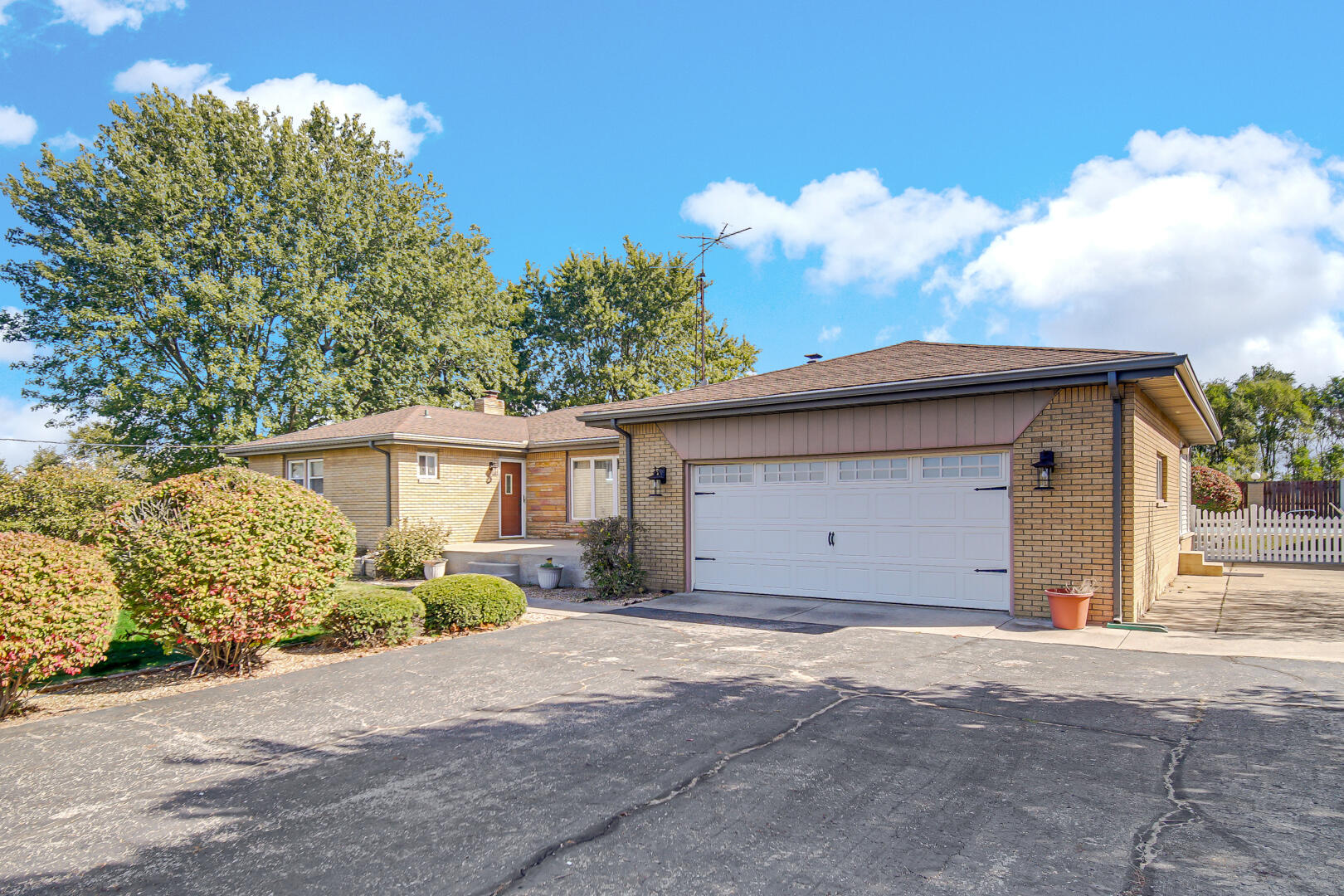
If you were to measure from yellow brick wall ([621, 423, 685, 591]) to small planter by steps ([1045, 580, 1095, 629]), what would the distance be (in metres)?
5.53

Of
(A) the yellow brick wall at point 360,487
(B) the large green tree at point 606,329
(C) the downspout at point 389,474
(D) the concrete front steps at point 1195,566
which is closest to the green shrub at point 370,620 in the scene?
(A) the yellow brick wall at point 360,487

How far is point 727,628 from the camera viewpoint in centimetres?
904

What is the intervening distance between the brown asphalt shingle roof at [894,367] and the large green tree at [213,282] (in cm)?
1807

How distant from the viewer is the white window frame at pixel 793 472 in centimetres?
1081

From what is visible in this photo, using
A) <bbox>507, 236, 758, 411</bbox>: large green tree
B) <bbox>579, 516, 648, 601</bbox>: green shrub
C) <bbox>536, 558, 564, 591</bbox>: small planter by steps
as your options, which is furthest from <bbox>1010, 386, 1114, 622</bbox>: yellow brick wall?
<bbox>507, 236, 758, 411</bbox>: large green tree

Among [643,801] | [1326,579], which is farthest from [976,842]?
[1326,579]

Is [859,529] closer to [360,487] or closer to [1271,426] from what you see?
[360,487]

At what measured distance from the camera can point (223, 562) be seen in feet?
22.2

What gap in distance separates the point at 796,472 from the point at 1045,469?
135 inches

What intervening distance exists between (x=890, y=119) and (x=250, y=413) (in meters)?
22.1

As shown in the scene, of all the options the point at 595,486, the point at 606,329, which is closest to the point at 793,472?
the point at 595,486

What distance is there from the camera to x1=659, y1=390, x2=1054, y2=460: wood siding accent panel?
9203 millimetres

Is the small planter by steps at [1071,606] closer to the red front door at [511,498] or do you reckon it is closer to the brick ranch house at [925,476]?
the brick ranch house at [925,476]

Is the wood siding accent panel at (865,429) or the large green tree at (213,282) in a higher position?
the large green tree at (213,282)
